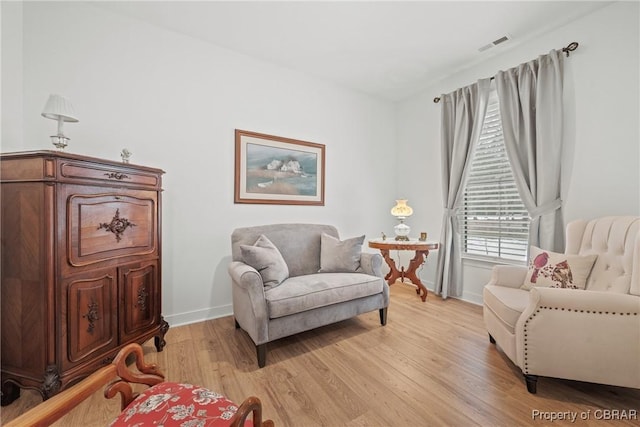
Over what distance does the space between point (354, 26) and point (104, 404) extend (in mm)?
3349

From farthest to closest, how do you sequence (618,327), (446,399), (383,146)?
(383,146) < (446,399) < (618,327)

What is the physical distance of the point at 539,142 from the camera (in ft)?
8.19

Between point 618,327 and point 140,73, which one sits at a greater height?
A: point 140,73

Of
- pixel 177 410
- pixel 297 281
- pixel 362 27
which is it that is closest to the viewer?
pixel 177 410

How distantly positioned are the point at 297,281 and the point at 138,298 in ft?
3.81

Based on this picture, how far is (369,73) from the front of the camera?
332 centimetres

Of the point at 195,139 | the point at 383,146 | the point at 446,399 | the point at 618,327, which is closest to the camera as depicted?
the point at 618,327

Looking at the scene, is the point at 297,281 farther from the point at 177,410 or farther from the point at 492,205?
the point at 492,205

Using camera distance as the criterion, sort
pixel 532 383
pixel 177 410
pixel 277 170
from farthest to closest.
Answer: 1. pixel 277 170
2. pixel 532 383
3. pixel 177 410

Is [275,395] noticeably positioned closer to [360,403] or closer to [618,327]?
[360,403]

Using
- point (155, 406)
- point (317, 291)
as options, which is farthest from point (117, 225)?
point (317, 291)

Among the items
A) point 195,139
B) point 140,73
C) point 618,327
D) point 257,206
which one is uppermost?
point 140,73

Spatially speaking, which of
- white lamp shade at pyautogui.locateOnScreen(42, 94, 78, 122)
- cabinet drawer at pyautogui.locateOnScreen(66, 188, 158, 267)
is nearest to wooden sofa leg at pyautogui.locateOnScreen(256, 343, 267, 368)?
cabinet drawer at pyautogui.locateOnScreen(66, 188, 158, 267)

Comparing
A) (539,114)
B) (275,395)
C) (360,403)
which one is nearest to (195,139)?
(275,395)
